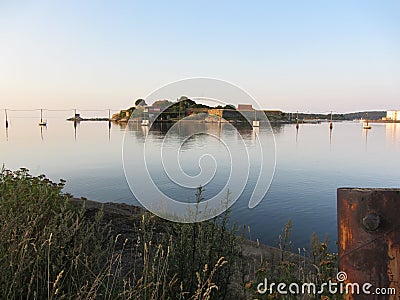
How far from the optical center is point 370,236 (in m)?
1.33

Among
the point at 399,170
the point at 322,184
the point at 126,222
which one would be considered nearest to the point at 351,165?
the point at 399,170

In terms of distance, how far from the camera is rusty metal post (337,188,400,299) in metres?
1.30

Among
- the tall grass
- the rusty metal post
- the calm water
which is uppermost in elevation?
the rusty metal post

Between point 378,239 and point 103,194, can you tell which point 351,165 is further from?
point 378,239

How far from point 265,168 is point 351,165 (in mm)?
20347

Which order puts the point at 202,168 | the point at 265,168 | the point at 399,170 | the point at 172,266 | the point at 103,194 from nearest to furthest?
1. the point at 172,266
2. the point at 202,168
3. the point at 265,168
4. the point at 103,194
5. the point at 399,170

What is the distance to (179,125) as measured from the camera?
398 cm

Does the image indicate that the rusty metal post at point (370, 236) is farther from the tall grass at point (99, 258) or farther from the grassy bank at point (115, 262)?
the tall grass at point (99, 258)

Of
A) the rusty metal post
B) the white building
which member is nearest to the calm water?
the rusty metal post

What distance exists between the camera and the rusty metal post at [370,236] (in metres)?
1.30

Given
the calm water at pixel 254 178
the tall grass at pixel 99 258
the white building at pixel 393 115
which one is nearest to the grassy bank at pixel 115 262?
the tall grass at pixel 99 258

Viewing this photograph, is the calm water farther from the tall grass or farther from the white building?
the white building

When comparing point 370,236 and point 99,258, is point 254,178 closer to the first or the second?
point 99,258

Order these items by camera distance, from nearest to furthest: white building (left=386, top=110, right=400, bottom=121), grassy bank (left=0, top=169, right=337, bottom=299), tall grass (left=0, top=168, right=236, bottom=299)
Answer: grassy bank (left=0, top=169, right=337, bottom=299) → tall grass (left=0, top=168, right=236, bottom=299) → white building (left=386, top=110, right=400, bottom=121)
